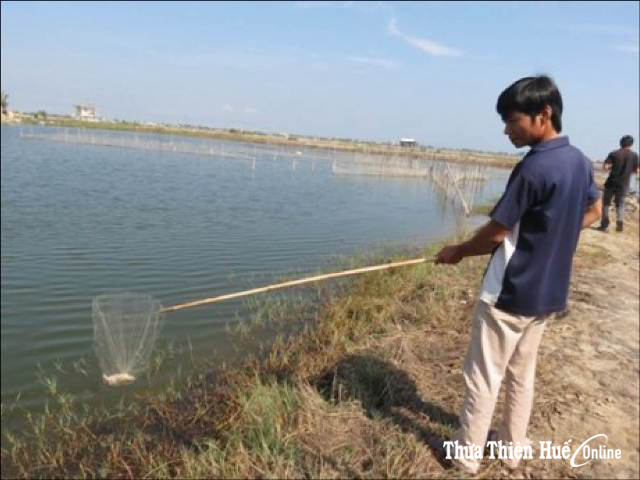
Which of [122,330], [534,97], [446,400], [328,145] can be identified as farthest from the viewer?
[328,145]

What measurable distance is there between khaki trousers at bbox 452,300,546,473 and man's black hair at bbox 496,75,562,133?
0.92 metres

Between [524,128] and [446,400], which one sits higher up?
[524,128]

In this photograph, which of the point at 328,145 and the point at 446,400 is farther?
the point at 328,145

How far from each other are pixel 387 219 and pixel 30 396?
13.5m

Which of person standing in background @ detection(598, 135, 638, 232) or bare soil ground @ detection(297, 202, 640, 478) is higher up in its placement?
person standing in background @ detection(598, 135, 638, 232)

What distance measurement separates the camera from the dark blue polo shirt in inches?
82.3

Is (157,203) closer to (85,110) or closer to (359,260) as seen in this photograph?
(359,260)

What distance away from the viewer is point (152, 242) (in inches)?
416

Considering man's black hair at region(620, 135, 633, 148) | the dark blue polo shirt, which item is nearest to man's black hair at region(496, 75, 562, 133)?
the dark blue polo shirt

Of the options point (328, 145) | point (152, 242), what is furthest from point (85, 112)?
point (152, 242)

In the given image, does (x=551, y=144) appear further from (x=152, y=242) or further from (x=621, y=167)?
(x=152, y=242)

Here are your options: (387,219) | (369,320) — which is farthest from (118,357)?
(387,219)

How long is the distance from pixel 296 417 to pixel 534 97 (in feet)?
7.62

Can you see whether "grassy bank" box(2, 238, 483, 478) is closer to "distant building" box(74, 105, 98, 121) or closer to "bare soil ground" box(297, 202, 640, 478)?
"bare soil ground" box(297, 202, 640, 478)
